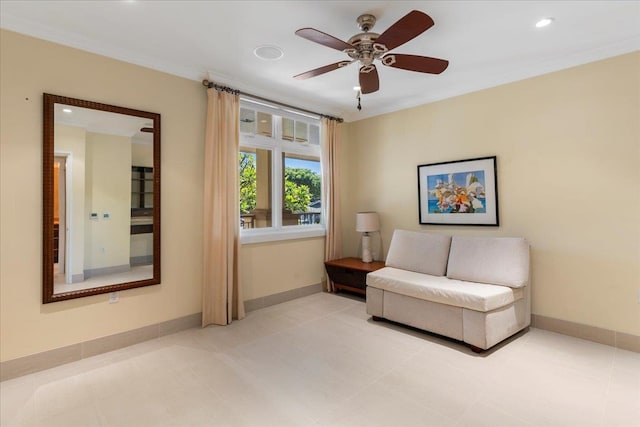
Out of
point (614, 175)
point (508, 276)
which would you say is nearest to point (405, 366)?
point (508, 276)

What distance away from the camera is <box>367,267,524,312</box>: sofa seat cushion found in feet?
9.18

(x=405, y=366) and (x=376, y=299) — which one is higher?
(x=376, y=299)

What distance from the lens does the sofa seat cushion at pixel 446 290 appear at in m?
2.80

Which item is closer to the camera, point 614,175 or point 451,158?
point 614,175

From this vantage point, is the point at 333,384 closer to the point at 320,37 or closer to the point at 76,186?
the point at 320,37

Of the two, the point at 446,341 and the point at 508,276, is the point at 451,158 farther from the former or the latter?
the point at 446,341

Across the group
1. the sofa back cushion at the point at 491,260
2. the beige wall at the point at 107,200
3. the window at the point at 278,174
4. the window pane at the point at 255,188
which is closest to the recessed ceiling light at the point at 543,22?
the sofa back cushion at the point at 491,260

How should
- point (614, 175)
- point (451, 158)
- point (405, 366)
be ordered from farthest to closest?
point (451, 158) < point (614, 175) < point (405, 366)

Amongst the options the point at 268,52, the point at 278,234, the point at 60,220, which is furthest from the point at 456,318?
the point at 60,220

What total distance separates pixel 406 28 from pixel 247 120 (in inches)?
98.2

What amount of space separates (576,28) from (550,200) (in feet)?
5.05

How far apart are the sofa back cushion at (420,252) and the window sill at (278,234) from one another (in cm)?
120

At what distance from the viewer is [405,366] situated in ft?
8.51

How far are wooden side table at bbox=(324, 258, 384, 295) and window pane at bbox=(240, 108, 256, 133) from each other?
2170mm
